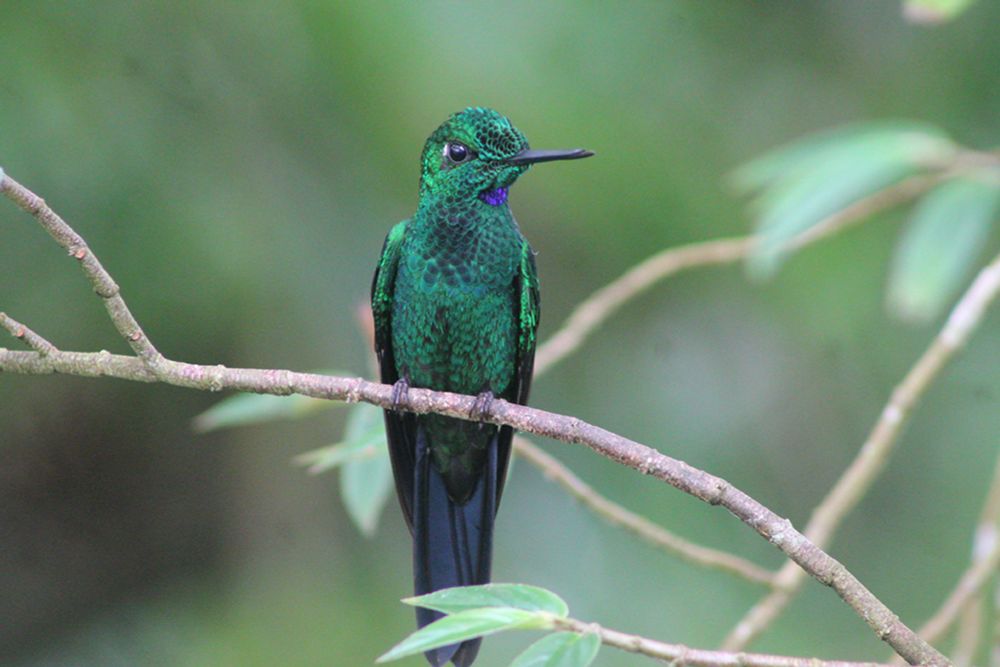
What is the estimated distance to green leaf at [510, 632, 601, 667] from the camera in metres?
1.49

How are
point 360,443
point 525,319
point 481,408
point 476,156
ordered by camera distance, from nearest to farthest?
point 360,443 → point 481,408 → point 476,156 → point 525,319

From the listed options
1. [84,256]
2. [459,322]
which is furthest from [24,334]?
[459,322]

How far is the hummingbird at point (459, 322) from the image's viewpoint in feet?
9.05

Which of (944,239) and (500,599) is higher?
(944,239)

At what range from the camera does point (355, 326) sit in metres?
3.75

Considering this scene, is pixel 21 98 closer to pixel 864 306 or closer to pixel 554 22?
pixel 554 22

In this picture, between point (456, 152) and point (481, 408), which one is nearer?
point (481, 408)

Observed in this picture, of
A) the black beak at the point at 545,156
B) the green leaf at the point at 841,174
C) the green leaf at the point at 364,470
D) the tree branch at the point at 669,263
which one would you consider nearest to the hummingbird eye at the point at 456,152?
the black beak at the point at 545,156

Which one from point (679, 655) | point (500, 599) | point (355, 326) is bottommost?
point (679, 655)

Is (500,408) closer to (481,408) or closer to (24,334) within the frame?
(481,408)

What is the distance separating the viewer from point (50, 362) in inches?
72.9

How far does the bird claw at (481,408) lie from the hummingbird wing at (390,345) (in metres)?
0.31

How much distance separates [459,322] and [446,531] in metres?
0.52

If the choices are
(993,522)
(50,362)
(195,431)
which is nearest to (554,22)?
(195,431)
